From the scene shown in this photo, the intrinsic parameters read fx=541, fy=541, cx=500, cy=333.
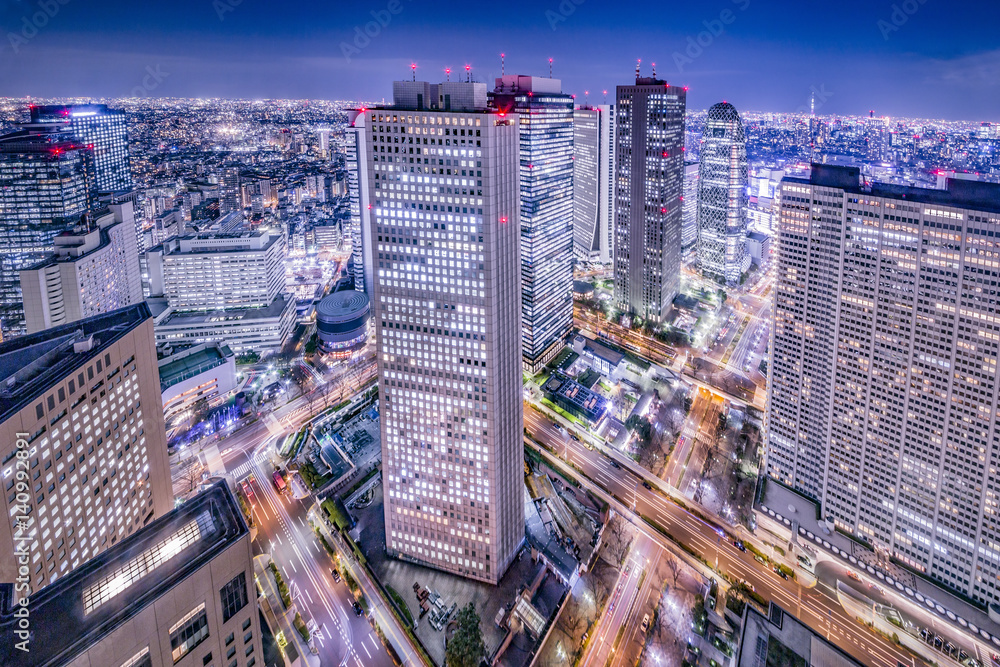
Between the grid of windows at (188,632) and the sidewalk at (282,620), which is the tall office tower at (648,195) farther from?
the grid of windows at (188,632)

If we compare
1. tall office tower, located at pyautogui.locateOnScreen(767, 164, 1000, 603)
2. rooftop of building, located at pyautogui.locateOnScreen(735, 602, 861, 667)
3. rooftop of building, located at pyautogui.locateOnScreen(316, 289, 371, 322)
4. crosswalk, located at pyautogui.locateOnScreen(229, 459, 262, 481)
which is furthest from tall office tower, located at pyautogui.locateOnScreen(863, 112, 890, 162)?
crosswalk, located at pyautogui.locateOnScreen(229, 459, 262, 481)

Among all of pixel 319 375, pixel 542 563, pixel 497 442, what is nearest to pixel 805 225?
pixel 497 442

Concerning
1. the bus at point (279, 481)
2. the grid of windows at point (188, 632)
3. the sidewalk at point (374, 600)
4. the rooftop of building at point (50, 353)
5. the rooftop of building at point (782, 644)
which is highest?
the rooftop of building at point (50, 353)

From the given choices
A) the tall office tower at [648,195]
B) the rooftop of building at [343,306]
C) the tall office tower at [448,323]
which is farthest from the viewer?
the tall office tower at [648,195]

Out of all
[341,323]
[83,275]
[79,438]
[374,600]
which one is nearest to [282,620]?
[374,600]

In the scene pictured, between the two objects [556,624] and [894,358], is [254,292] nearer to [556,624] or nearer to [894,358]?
[556,624]

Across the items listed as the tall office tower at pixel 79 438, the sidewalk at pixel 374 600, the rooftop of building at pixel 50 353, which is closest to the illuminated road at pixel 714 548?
the sidewalk at pixel 374 600
